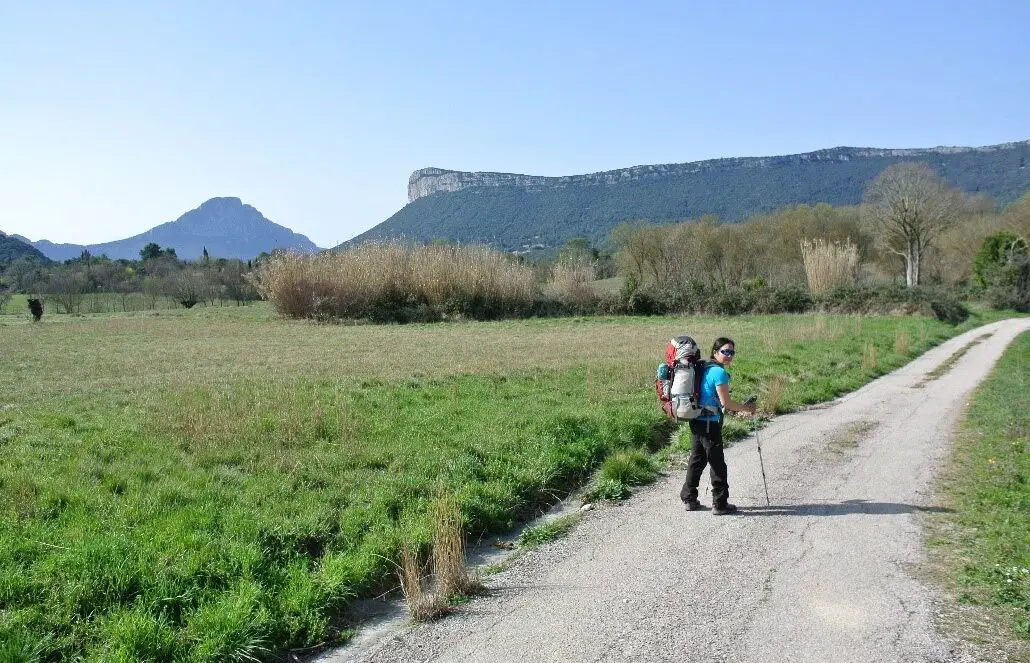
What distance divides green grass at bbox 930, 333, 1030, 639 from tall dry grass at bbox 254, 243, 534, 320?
30.4 metres

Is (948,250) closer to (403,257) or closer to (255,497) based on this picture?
(403,257)

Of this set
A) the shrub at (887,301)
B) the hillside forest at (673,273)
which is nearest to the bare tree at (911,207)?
the hillside forest at (673,273)

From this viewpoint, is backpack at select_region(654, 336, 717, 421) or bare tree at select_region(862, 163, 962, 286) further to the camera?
bare tree at select_region(862, 163, 962, 286)

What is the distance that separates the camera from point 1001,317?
44750 mm

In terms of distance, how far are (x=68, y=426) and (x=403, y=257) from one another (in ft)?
102

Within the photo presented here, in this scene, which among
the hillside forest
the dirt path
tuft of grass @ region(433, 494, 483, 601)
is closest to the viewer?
the dirt path

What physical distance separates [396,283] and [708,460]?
34.0 m

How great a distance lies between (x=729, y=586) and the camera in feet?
16.3

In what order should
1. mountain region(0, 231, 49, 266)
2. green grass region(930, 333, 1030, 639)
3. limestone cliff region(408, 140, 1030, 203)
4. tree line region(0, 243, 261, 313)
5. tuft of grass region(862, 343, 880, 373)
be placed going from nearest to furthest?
green grass region(930, 333, 1030, 639)
tuft of grass region(862, 343, 880, 373)
tree line region(0, 243, 261, 313)
mountain region(0, 231, 49, 266)
limestone cliff region(408, 140, 1030, 203)

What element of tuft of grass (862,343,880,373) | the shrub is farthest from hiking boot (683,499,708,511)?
the shrub

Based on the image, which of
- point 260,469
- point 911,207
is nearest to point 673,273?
point 911,207

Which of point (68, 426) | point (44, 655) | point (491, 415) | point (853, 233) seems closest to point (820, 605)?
point (44, 655)

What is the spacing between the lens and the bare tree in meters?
50.8

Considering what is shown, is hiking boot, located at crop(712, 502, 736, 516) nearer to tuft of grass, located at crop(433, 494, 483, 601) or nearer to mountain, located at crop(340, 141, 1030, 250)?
tuft of grass, located at crop(433, 494, 483, 601)
